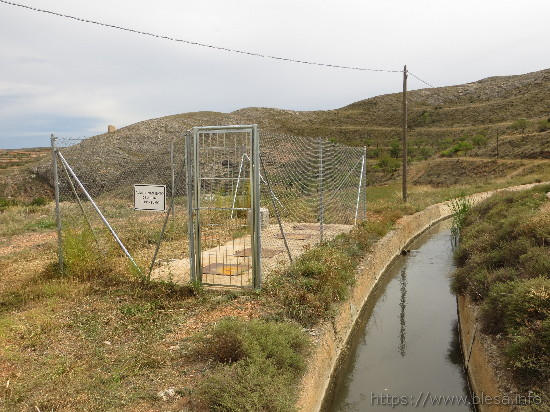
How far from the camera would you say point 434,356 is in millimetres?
6891

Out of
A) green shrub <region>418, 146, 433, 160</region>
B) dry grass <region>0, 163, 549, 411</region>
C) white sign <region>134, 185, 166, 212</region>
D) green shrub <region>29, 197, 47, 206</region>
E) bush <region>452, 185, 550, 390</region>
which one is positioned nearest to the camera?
dry grass <region>0, 163, 549, 411</region>

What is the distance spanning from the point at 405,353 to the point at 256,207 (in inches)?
127

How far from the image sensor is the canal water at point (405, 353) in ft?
18.9

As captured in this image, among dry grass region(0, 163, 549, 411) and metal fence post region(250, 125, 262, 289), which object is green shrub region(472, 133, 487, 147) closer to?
dry grass region(0, 163, 549, 411)

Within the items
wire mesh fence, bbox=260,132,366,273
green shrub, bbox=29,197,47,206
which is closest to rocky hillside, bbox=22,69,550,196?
green shrub, bbox=29,197,47,206

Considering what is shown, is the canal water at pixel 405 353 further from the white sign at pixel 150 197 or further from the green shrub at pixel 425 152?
the green shrub at pixel 425 152

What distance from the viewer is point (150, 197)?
6.80 meters

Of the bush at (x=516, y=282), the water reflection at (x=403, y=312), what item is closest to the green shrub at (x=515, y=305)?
the bush at (x=516, y=282)

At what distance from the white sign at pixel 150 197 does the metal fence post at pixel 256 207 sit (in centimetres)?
134

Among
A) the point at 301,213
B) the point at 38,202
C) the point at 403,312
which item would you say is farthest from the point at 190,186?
the point at 38,202

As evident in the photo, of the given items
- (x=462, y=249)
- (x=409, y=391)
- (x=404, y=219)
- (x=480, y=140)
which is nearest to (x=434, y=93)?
(x=480, y=140)

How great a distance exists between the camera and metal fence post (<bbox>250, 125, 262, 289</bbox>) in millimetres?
6297

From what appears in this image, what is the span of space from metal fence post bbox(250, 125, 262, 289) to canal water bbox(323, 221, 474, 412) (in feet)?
5.86

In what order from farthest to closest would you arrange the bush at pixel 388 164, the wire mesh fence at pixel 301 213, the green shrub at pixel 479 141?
the green shrub at pixel 479 141 → the bush at pixel 388 164 → the wire mesh fence at pixel 301 213
